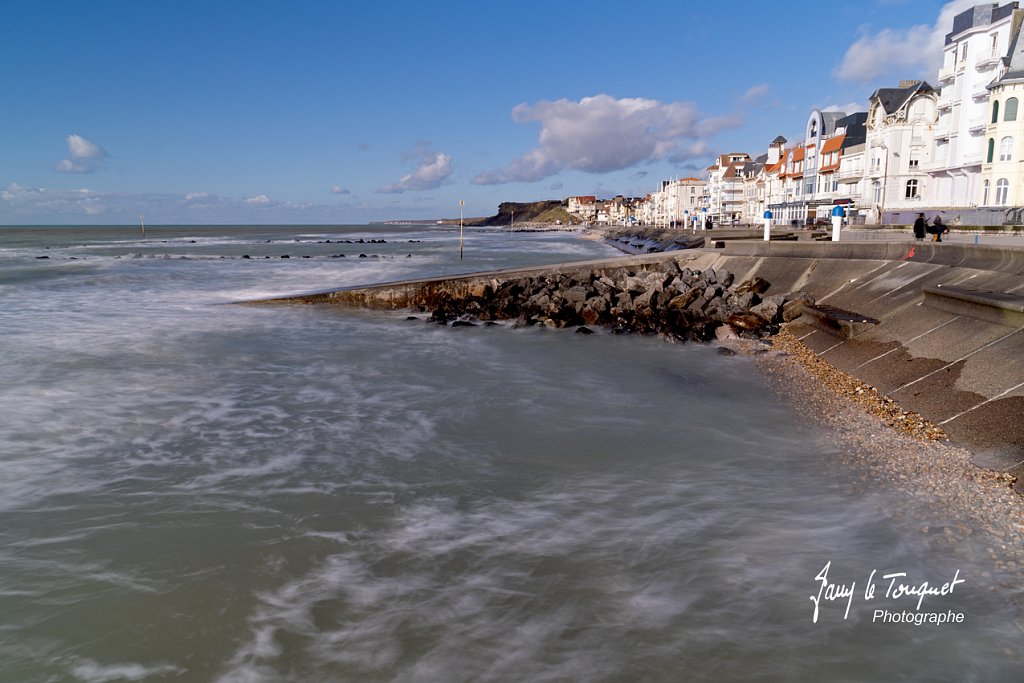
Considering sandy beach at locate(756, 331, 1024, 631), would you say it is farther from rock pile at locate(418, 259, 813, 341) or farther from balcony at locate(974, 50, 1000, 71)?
balcony at locate(974, 50, 1000, 71)

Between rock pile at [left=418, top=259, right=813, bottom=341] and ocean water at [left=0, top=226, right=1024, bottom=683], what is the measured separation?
5.18 m

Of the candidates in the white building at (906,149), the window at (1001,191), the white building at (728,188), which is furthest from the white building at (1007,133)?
the white building at (728,188)

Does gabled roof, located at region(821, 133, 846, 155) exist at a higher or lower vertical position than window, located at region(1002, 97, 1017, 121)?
higher

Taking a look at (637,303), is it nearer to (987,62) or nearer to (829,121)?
(987,62)

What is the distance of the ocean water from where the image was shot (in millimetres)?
4422

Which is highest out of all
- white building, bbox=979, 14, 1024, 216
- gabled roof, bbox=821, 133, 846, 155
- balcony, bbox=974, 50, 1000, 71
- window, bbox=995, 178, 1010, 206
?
balcony, bbox=974, 50, 1000, 71

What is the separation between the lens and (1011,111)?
4000 cm

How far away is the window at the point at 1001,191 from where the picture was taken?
4034 cm

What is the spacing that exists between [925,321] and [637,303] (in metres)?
8.58

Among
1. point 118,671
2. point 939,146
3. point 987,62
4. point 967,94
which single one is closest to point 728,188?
point 939,146

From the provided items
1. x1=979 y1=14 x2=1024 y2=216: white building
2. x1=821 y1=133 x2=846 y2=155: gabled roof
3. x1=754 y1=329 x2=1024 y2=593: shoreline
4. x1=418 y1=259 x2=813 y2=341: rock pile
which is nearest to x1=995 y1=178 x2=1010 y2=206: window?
x1=979 y1=14 x2=1024 y2=216: white building

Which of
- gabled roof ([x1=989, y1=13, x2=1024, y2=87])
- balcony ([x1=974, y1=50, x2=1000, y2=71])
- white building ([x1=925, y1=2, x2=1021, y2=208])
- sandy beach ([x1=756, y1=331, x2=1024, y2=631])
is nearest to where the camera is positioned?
sandy beach ([x1=756, y1=331, x2=1024, y2=631])

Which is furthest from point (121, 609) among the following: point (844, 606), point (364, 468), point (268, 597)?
point (844, 606)
